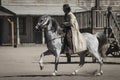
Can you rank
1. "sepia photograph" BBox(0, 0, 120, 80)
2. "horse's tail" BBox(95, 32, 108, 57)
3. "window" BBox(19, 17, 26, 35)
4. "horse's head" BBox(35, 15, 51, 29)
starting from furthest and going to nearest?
"window" BBox(19, 17, 26, 35) < "horse's tail" BBox(95, 32, 108, 57) < "sepia photograph" BBox(0, 0, 120, 80) < "horse's head" BBox(35, 15, 51, 29)

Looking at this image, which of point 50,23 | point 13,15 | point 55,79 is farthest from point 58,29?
point 13,15

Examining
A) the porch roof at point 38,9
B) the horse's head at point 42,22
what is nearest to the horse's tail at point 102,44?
the horse's head at point 42,22

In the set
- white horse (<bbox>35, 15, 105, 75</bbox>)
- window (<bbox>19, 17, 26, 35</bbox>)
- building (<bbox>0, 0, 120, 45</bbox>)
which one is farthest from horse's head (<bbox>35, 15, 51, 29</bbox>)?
window (<bbox>19, 17, 26, 35</bbox>)

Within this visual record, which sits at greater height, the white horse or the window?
the white horse

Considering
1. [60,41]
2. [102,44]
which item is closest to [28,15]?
[102,44]

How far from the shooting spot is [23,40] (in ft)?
159

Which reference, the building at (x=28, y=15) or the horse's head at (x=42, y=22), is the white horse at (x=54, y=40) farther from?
the building at (x=28, y=15)

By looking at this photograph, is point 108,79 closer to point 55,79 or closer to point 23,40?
point 55,79

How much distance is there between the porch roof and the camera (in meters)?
47.0

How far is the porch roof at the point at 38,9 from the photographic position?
47.0 meters

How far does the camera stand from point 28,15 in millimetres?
46844

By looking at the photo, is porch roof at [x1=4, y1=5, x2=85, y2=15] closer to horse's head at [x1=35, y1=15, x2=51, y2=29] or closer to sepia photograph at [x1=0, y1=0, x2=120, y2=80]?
sepia photograph at [x1=0, y1=0, x2=120, y2=80]

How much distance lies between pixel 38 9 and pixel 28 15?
2224 mm

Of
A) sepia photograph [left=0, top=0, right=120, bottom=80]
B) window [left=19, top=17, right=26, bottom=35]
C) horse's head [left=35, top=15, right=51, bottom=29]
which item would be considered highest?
horse's head [left=35, top=15, right=51, bottom=29]
